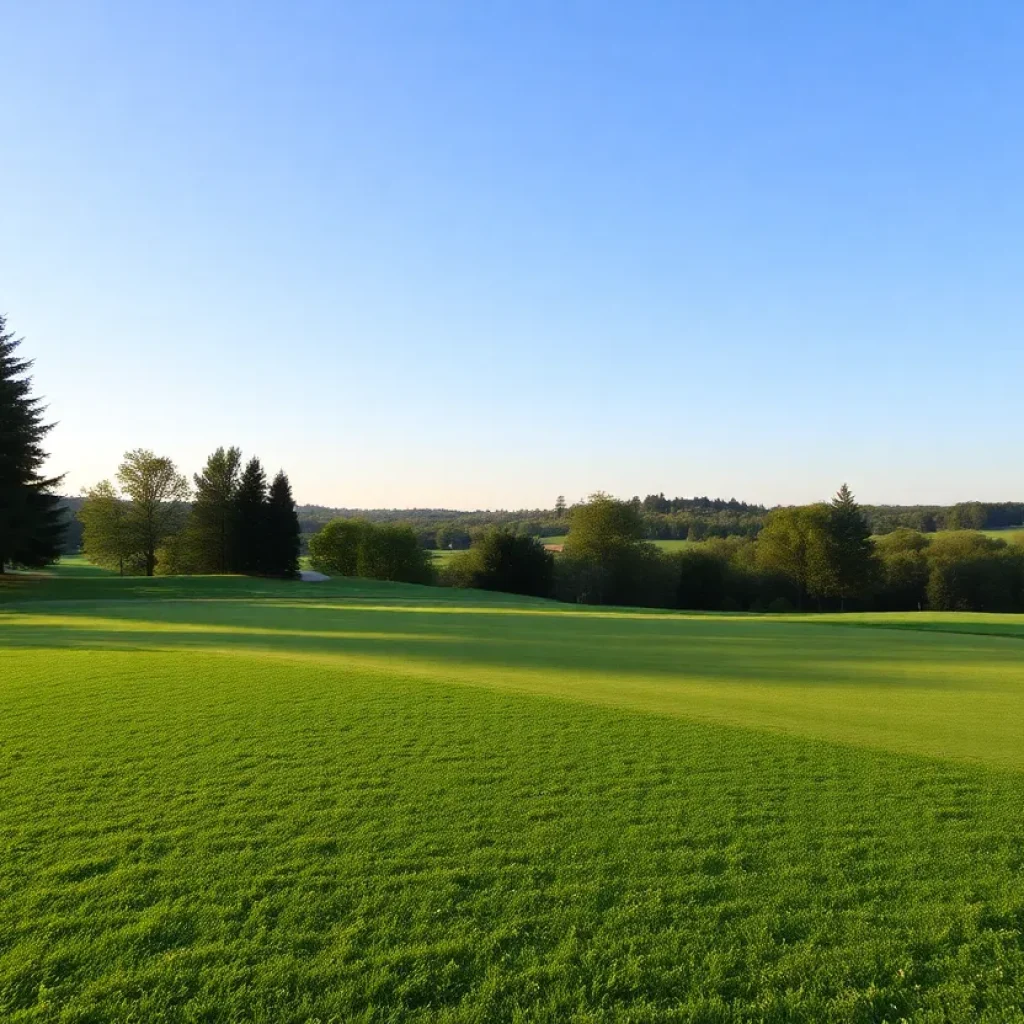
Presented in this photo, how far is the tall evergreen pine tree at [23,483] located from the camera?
138 feet

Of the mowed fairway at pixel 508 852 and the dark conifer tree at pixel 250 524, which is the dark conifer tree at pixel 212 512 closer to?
the dark conifer tree at pixel 250 524

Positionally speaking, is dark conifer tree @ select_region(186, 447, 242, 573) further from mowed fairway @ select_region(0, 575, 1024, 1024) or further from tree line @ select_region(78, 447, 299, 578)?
mowed fairway @ select_region(0, 575, 1024, 1024)

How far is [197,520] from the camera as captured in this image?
6581 cm

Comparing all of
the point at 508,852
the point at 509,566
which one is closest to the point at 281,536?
the point at 509,566

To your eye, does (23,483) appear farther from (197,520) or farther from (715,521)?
(715,521)

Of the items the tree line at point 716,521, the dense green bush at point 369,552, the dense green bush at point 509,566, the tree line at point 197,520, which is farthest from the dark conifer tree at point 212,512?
the tree line at point 716,521

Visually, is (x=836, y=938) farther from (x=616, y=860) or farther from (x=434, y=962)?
(x=434, y=962)

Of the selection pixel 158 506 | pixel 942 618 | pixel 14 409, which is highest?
pixel 14 409

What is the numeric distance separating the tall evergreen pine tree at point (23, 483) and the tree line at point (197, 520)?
14.2 m

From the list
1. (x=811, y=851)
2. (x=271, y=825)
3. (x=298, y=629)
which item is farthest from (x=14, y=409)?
(x=811, y=851)

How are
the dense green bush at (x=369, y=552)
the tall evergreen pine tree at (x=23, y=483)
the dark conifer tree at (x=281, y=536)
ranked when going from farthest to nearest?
the dense green bush at (x=369, y=552) → the dark conifer tree at (x=281, y=536) → the tall evergreen pine tree at (x=23, y=483)

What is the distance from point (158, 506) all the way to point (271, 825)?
64.3 m

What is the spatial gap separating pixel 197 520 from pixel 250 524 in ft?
19.5

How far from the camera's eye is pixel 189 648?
17.9 metres
